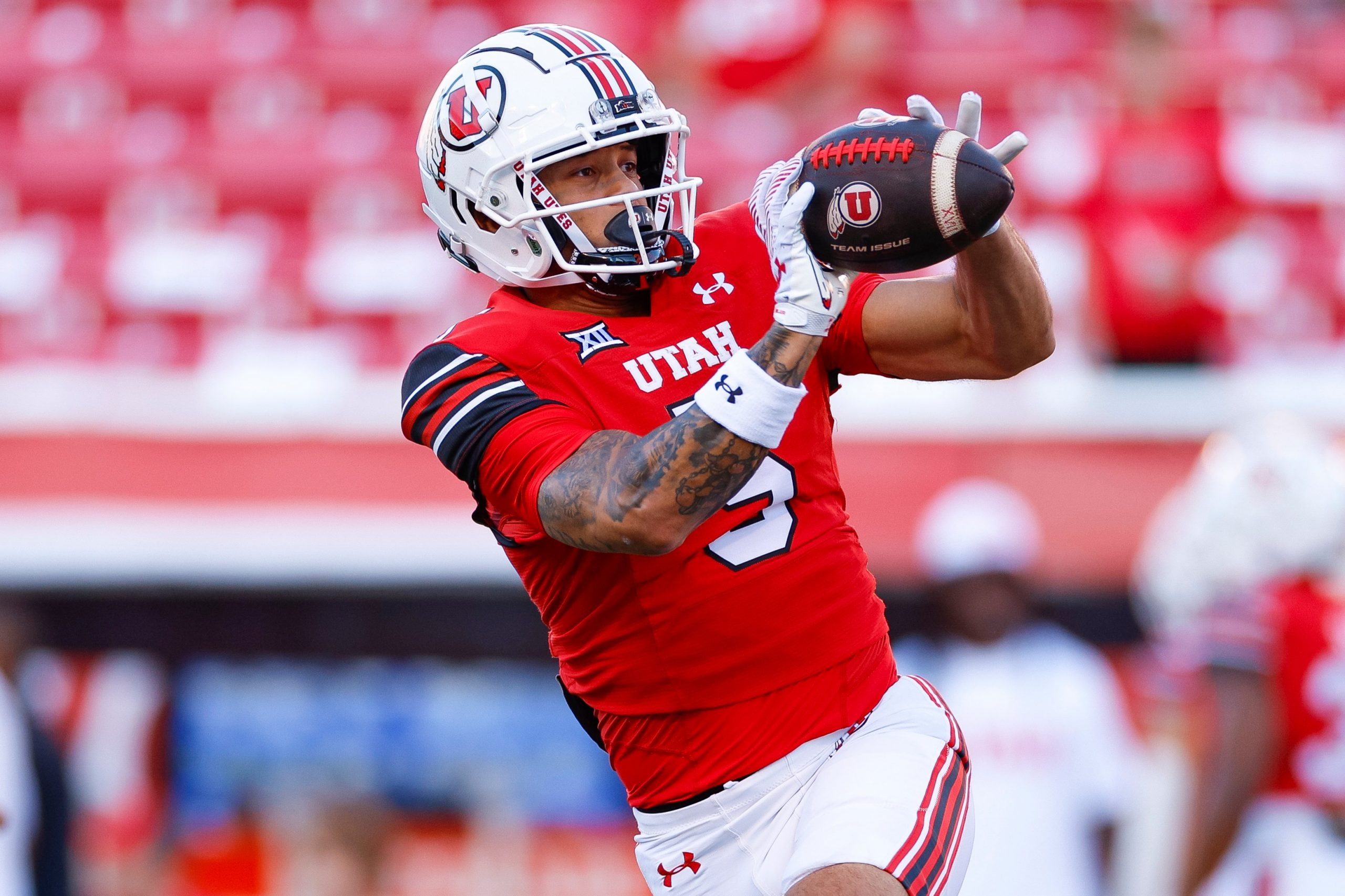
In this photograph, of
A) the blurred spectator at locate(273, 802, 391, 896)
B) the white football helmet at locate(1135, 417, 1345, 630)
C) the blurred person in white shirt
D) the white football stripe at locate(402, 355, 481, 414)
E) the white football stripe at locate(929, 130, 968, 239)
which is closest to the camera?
the white football stripe at locate(929, 130, 968, 239)

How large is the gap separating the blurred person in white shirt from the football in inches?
110

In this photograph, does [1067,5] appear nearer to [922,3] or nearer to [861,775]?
[922,3]

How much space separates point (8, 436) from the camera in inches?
245

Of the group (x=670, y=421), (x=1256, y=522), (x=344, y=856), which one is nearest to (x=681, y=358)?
(x=670, y=421)

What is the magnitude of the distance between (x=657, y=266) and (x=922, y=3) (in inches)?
261

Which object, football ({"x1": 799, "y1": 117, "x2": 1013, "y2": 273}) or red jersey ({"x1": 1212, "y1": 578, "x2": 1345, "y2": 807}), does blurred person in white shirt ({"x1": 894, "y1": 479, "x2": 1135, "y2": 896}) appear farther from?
football ({"x1": 799, "y1": 117, "x2": 1013, "y2": 273})

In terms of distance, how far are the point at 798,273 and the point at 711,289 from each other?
0.37m

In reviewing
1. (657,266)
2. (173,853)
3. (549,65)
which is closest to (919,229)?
(657,266)

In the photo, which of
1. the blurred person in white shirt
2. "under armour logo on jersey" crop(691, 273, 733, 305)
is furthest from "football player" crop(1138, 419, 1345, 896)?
"under armour logo on jersey" crop(691, 273, 733, 305)

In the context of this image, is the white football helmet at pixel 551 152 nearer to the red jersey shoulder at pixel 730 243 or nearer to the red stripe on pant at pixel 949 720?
the red jersey shoulder at pixel 730 243

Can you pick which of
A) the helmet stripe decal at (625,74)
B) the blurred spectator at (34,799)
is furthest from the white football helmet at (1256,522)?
the blurred spectator at (34,799)

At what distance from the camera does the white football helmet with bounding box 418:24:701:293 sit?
2488mm

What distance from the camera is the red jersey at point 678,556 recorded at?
2.39 metres

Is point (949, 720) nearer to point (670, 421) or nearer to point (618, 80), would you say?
point (670, 421)
